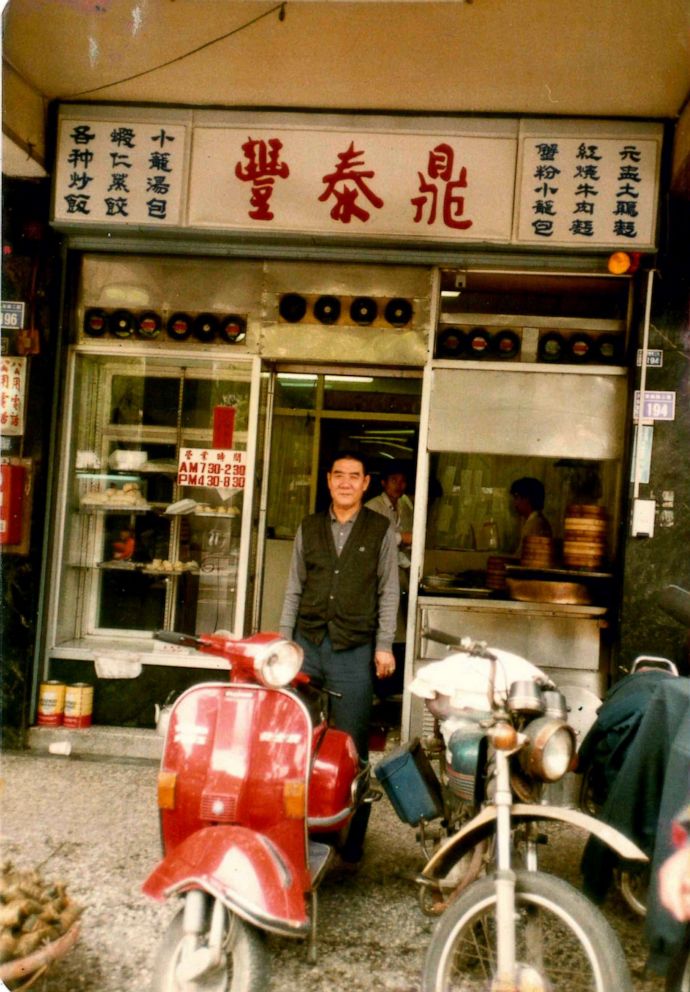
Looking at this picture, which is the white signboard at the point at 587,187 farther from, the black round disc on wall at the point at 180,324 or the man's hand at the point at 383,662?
the man's hand at the point at 383,662

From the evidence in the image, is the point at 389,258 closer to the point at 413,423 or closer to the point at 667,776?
the point at 413,423

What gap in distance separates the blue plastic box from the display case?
106 inches

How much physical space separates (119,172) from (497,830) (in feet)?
15.9

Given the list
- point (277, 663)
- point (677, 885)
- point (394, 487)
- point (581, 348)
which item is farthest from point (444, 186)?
point (677, 885)

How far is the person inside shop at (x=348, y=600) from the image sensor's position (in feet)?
14.0

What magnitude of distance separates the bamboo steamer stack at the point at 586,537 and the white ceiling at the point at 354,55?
2.57 m

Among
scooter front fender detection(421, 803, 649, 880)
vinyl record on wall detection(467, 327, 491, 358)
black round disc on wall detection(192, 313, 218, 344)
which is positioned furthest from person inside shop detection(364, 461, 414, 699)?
scooter front fender detection(421, 803, 649, 880)

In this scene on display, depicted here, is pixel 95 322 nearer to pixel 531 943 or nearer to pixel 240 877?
pixel 240 877

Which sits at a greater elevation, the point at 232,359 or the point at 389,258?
the point at 389,258

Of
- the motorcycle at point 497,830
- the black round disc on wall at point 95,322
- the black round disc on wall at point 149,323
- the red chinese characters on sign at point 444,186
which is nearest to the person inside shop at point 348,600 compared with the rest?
the motorcycle at point 497,830

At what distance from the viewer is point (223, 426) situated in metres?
6.14

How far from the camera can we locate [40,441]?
19.0ft

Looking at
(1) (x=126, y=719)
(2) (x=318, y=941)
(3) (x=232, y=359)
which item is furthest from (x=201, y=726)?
(3) (x=232, y=359)

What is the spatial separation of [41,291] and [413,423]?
3953 millimetres
